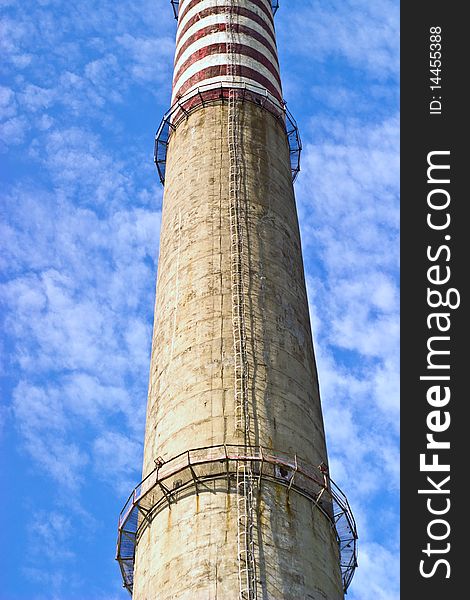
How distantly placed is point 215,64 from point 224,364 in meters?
16.4

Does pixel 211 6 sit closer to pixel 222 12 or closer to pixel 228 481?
pixel 222 12

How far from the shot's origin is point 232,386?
3123 centimetres

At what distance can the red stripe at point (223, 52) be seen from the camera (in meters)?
43.4

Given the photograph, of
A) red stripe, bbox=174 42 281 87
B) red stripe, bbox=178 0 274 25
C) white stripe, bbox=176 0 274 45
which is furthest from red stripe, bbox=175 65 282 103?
red stripe, bbox=178 0 274 25

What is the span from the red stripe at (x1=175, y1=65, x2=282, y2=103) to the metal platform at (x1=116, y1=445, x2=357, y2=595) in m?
18.7

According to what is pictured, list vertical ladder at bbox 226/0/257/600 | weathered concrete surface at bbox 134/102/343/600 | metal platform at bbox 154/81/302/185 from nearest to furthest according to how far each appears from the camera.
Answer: vertical ladder at bbox 226/0/257/600
weathered concrete surface at bbox 134/102/343/600
metal platform at bbox 154/81/302/185

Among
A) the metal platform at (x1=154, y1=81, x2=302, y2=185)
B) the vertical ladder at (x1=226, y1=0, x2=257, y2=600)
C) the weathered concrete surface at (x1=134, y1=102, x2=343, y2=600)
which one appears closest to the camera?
the vertical ladder at (x1=226, y1=0, x2=257, y2=600)

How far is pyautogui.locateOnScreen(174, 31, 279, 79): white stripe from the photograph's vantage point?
43.8 metres

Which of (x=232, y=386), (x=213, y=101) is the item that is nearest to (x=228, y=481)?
(x=232, y=386)

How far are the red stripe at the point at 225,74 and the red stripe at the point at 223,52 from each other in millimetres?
916

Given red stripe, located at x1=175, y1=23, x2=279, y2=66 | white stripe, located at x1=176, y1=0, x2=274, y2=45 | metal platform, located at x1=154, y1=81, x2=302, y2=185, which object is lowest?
metal platform, located at x1=154, y1=81, x2=302, y2=185

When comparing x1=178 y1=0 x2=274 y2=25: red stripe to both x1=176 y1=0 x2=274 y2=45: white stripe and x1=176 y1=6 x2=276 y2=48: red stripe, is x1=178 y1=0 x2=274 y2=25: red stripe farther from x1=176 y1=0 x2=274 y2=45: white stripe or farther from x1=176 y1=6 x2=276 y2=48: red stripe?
x1=176 y1=6 x2=276 y2=48: red stripe

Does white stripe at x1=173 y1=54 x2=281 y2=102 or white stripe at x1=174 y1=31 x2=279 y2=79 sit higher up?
white stripe at x1=174 y1=31 x2=279 y2=79

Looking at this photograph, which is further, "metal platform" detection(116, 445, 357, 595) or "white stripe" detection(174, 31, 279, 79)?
"white stripe" detection(174, 31, 279, 79)
